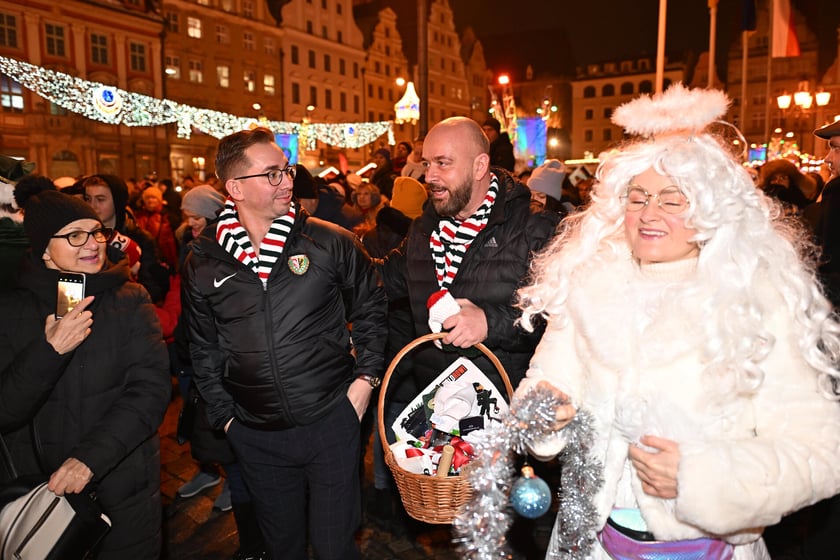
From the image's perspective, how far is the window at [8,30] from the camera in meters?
28.2

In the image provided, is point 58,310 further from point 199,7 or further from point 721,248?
point 199,7

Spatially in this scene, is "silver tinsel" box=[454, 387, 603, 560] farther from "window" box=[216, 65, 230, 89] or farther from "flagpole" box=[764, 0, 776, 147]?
"window" box=[216, 65, 230, 89]

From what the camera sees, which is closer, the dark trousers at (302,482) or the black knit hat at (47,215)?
the black knit hat at (47,215)

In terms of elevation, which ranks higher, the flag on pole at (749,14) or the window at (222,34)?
the window at (222,34)

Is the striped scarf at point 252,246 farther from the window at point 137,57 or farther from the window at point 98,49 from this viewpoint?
the window at point 137,57

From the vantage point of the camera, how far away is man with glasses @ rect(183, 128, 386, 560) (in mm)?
2973

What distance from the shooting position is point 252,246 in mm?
3055

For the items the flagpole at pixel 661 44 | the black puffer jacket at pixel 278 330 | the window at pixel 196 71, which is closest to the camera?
the black puffer jacket at pixel 278 330

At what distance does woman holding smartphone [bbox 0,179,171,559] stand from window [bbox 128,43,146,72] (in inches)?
1427

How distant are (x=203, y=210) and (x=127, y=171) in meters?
32.2

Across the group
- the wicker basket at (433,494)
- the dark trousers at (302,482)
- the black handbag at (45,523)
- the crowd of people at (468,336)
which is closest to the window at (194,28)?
the crowd of people at (468,336)

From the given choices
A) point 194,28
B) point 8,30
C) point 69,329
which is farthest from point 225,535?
point 194,28

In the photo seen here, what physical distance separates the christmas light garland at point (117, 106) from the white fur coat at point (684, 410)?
40.2 ft

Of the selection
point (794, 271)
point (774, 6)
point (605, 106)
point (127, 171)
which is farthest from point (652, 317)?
point (605, 106)
